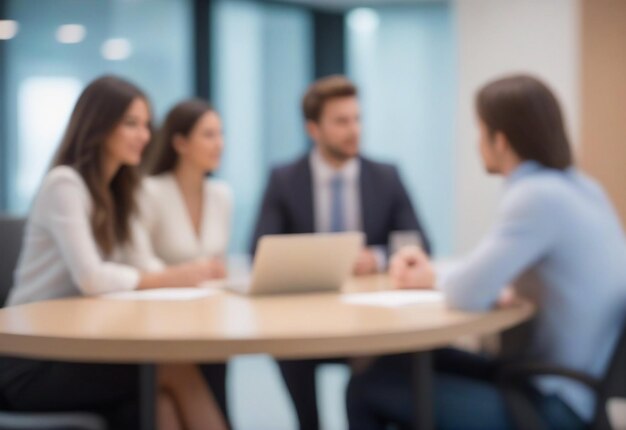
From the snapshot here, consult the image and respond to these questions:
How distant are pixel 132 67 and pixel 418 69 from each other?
229 centimetres

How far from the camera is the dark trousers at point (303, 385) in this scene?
3.49m

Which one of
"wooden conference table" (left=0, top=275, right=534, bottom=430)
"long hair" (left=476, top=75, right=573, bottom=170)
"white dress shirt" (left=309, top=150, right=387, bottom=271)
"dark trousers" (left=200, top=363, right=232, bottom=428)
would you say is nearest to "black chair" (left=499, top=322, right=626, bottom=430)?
Result: "wooden conference table" (left=0, top=275, right=534, bottom=430)

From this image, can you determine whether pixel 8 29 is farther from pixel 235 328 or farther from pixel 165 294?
pixel 235 328

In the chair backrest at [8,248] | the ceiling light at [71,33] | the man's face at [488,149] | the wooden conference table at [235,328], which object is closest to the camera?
the wooden conference table at [235,328]

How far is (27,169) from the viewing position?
5.61 m

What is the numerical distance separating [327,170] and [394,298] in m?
1.34

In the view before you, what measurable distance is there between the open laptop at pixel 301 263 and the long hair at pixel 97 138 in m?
0.46

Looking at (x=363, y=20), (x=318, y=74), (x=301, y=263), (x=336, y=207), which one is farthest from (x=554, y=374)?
(x=363, y=20)

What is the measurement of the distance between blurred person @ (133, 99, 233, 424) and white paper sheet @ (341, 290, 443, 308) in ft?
3.60

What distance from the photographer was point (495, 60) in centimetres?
551

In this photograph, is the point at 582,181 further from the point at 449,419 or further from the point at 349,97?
the point at 349,97

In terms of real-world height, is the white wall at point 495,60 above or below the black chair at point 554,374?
above

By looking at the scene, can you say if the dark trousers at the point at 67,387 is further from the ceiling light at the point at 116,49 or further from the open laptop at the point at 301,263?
the ceiling light at the point at 116,49

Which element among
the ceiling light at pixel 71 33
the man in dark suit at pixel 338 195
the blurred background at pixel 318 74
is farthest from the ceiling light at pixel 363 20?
the man in dark suit at pixel 338 195
